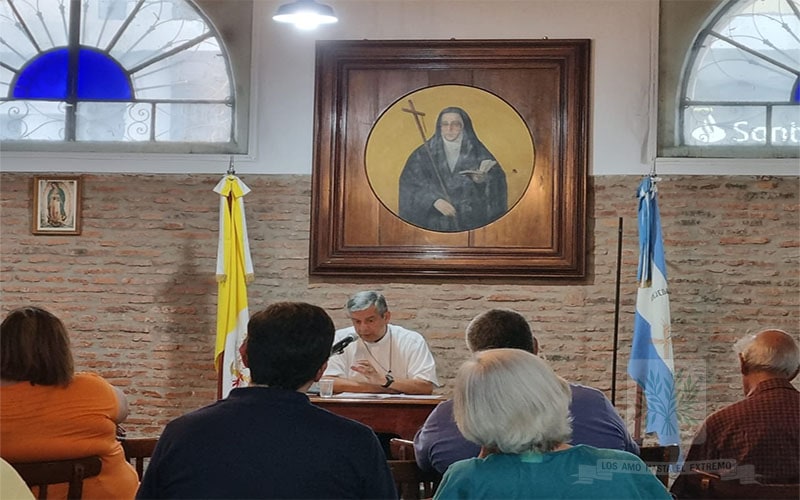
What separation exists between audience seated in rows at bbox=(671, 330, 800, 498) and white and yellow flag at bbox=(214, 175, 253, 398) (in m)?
4.11

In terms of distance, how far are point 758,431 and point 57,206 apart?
6017 millimetres

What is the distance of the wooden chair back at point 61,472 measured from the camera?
3369 mm

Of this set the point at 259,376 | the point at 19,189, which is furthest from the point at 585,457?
the point at 19,189

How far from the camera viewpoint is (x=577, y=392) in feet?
12.0

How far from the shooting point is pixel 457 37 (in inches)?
321

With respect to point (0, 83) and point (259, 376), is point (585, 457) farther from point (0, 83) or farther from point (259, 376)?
point (0, 83)

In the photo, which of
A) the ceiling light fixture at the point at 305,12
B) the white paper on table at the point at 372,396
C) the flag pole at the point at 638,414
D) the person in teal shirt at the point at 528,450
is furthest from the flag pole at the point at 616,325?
the person in teal shirt at the point at 528,450

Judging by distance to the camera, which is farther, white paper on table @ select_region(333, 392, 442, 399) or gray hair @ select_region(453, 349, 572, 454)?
white paper on table @ select_region(333, 392, 442, 399)

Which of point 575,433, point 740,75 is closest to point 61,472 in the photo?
point 575,433

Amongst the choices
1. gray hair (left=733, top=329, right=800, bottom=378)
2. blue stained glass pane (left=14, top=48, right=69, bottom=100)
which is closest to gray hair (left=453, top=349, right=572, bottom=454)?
gray hair (left=733, top=329, right=800, bottom=378)

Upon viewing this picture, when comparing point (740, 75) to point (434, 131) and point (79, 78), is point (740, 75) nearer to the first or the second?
point (434, 131)

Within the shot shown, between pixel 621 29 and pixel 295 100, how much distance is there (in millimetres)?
2623

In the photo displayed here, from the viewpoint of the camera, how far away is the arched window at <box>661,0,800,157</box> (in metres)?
8.18

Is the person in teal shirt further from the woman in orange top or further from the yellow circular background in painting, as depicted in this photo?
the yellow circular background in painting
